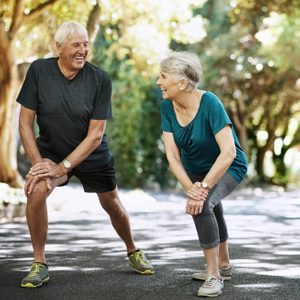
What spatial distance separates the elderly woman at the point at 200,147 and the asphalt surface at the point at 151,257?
→ 1.36 feet

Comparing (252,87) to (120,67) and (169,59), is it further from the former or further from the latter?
(169,59)

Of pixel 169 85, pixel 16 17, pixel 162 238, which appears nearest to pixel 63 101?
pixel 169 85

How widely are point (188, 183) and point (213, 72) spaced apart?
64.3 feet

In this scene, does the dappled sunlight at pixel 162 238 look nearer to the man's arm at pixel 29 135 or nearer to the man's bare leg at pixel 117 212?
the man's bare leg at pixel 117 212

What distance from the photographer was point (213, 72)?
25359 mm

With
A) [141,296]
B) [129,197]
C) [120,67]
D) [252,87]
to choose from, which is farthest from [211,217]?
[252,87]

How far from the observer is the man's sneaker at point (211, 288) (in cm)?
584

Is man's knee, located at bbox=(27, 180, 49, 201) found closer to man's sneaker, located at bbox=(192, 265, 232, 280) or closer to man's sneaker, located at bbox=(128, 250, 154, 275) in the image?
man's sneaker, located at bbox=(128, 250, 154, 275)

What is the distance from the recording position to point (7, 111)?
14.6 m

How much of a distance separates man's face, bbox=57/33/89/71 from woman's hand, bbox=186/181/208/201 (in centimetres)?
128

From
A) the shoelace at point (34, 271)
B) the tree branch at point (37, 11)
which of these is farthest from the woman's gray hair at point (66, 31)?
the tree branch at point (37, 11)

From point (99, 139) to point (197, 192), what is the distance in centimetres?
96

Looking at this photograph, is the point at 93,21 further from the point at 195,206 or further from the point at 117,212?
the point at 195,206

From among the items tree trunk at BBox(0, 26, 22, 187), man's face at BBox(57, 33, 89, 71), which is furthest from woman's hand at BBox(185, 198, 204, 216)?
tree trunk at BBox(0, 26, 22, 187)
